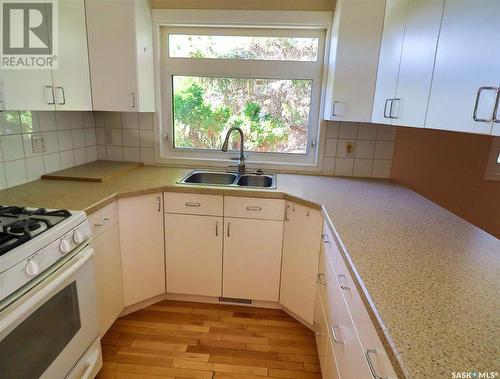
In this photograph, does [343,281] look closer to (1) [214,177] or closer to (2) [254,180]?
(2) [254,180]

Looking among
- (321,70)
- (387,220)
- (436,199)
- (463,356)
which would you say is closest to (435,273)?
(463,356)

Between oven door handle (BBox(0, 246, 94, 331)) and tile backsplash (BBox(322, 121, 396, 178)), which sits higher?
tile backsplash (BBox(322, 121, 396, 178))

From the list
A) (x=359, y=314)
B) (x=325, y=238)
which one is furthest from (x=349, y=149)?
(x=359, y=314)

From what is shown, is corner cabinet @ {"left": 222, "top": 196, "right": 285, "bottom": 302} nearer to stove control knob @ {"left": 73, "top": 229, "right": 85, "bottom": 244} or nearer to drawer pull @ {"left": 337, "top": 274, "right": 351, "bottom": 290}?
drawer pull @ {"left": 337, "top": 274, "right": 351, "bottom": 290}

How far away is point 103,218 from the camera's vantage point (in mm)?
1606

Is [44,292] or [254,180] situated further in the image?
[254,180]

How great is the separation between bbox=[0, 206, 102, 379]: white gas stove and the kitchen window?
4.25 ft

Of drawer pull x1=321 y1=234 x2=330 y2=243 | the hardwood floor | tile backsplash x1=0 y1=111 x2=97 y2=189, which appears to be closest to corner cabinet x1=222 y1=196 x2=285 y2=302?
the hardwood floor

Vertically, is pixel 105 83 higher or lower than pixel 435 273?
higher

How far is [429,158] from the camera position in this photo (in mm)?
1779

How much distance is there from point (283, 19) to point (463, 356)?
7.01 feet

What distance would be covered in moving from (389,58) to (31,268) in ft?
6.49

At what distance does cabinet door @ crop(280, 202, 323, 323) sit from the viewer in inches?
68.3

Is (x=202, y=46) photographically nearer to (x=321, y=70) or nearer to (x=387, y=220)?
(x=321, y=70)
